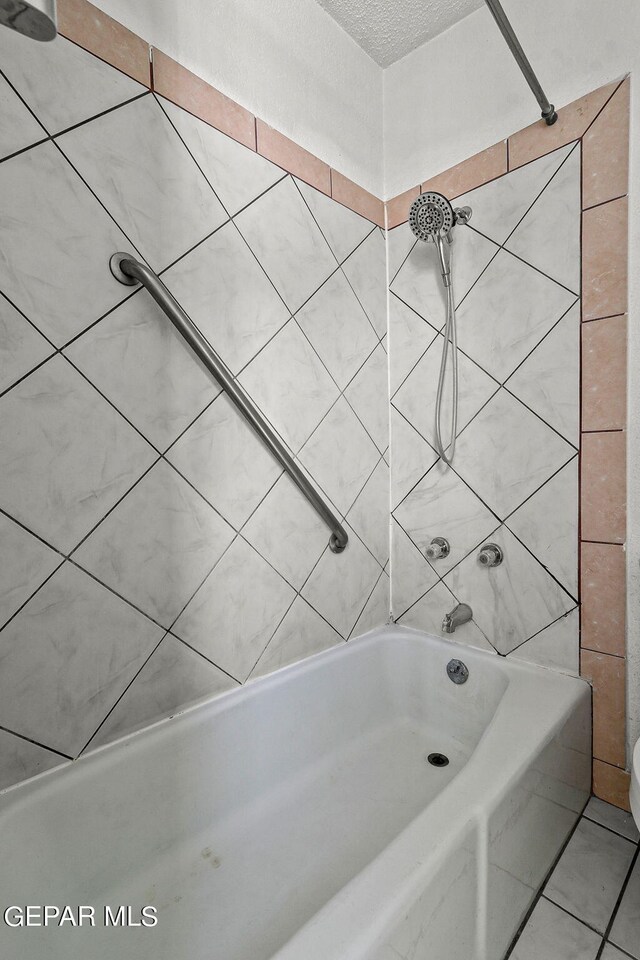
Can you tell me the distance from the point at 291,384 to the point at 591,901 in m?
1.33

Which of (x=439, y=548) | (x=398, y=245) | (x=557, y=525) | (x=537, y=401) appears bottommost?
(x=439, y=548)

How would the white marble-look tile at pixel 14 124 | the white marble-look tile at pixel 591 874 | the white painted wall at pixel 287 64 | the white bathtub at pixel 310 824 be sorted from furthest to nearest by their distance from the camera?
the white painted wall at pixel 287 64 → the white marble-look tile at pixel 591 874 → the white marble-look tile at pixel 14 124 → the white bathtub at pixel 310 824

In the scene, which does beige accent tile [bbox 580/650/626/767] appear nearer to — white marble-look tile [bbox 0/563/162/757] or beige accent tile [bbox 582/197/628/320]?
beige accent tile [bbox 582/197/628/320]

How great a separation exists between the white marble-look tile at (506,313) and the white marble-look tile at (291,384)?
0.46m

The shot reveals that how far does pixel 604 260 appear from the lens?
3.84 ft

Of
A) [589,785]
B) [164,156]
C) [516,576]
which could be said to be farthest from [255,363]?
[589,785]

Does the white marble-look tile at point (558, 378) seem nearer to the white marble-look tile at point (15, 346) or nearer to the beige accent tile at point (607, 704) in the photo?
the beige accent tile at point (607, 704)

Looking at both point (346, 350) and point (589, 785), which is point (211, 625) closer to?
point (346, 350)

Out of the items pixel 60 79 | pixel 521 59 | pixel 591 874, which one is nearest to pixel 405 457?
pixel 521 59

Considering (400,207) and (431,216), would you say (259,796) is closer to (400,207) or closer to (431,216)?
(431,216)

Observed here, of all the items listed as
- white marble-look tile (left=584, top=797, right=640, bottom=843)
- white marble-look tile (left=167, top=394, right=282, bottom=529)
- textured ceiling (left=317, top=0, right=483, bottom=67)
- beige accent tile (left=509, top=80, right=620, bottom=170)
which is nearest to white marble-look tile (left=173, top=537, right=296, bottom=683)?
white marble-look tile (left=167, top=394, right=282, bottom=529)

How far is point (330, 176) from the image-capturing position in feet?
4.74

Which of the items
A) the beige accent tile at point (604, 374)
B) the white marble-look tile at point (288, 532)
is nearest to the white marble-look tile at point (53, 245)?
the white marble-look tile at point (288, 532)

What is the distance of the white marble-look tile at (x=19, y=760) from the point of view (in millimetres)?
849
